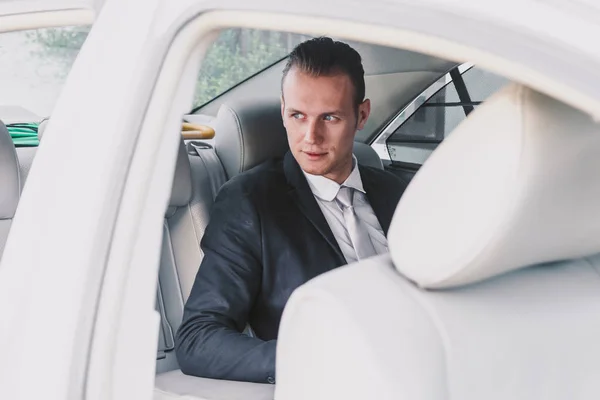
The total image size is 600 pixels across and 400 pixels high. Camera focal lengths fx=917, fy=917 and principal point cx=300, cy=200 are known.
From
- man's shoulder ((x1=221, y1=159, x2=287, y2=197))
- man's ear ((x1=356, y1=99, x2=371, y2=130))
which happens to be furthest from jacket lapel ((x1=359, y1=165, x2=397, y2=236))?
man's shoulder ((x1=221, y1=159, x2=287, y2=197))

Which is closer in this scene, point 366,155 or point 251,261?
point 251,261

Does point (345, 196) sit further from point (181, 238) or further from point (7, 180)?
point (7, 180)

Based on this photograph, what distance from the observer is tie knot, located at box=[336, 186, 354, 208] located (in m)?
2.25

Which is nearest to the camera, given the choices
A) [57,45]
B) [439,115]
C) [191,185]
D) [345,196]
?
[345,196]

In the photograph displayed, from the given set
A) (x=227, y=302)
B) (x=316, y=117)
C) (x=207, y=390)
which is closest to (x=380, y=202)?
(x=316, y=117)

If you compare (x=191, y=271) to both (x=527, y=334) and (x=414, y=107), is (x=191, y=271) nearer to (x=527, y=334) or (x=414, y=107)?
(x=414, y=107)

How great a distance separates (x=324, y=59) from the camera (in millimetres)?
2180

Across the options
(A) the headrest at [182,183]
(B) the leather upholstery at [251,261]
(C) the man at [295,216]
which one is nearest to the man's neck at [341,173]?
(C) the man at [295,216]

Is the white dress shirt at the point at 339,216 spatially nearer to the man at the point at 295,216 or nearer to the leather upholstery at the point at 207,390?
the man at the point at 295,216

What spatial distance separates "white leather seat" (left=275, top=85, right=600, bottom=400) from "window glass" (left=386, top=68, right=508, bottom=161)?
1.87 metres

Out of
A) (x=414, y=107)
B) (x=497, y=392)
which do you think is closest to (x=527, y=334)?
(x=497, y=392)

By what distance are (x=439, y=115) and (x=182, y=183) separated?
109 cm

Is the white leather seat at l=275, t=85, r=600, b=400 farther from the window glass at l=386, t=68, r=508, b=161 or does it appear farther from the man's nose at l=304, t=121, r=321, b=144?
the window glass at l=386, t=68, r=508, b=161

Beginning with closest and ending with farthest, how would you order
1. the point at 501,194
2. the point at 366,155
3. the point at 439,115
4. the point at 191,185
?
the point at 501,194 < the point at 191,185 < the point at 366,155 < the point at 439,115
